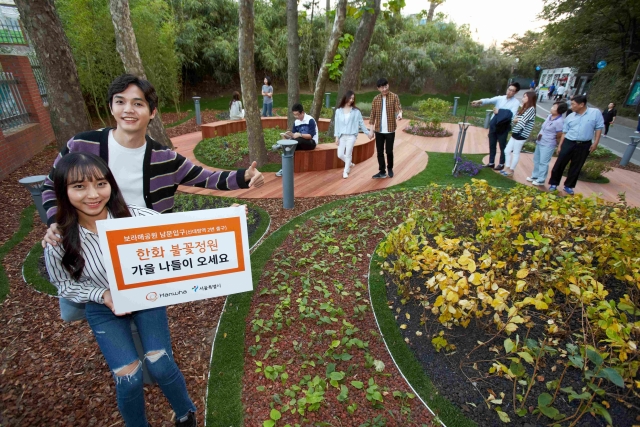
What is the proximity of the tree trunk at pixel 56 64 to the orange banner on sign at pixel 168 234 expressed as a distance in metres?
4.89

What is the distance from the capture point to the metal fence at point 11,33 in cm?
985

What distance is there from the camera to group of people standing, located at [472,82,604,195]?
5098mm

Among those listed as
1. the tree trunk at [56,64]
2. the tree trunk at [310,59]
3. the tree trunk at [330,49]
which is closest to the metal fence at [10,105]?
the tree trunk at [56,64]

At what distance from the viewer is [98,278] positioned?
170 cm

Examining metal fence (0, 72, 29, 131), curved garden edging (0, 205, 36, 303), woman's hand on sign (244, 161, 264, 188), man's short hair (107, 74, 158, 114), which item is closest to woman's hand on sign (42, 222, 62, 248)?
man's short hair (107, 74, 158, 114)

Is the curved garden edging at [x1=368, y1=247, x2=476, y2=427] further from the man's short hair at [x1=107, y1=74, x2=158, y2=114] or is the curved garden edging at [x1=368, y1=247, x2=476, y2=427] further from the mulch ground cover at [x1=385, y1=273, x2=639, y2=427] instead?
the man's short hair at [x1=107, y1=74, x2=158, y2=114]

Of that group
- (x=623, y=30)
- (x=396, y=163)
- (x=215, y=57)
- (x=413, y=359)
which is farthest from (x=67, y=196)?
(x=623, y=30)

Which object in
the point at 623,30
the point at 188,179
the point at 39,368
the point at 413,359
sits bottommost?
the point at 39,368

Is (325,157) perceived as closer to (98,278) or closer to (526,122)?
(526,122)

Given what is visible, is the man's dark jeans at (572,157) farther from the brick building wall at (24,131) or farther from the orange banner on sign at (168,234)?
the brick building wall at (24,131)

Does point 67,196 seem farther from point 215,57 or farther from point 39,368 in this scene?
point 215,57

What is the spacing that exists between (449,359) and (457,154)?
5656mm

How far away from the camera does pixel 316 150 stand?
669 centimetres

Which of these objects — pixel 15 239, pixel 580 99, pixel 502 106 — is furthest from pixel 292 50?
pixel 15 239
